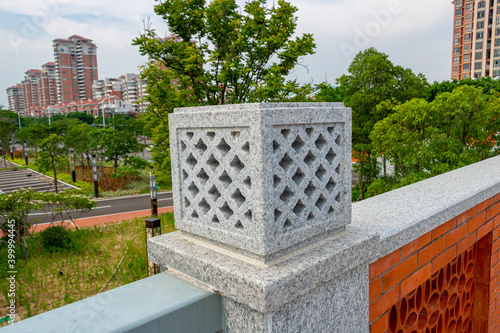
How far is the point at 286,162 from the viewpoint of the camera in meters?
1.24

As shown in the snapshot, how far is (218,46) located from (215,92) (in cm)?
172

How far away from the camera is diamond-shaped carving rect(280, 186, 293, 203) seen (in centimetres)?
124

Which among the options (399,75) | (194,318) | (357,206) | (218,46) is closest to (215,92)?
(218,46)

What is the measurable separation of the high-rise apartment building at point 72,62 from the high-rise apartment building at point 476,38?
62.2 meters

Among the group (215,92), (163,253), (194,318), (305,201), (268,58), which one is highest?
(268,58)

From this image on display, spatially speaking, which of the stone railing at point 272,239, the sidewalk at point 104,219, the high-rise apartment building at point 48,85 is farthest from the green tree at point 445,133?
the high-rise apartment building at point 48,85

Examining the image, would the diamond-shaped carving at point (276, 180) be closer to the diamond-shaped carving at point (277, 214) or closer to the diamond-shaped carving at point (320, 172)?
the diamond-shaped carving at point (277, 214)

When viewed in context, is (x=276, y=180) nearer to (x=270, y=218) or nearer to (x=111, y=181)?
(x=270, y=218)

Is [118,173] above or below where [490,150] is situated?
below

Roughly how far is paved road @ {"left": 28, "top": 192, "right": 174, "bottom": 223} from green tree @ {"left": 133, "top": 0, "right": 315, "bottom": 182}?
4.85m

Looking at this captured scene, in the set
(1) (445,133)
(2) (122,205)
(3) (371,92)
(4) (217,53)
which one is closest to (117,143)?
(2) (122,205)

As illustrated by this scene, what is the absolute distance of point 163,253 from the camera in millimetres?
1461

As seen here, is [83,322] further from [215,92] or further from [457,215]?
[215,92]

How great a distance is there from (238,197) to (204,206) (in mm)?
195
